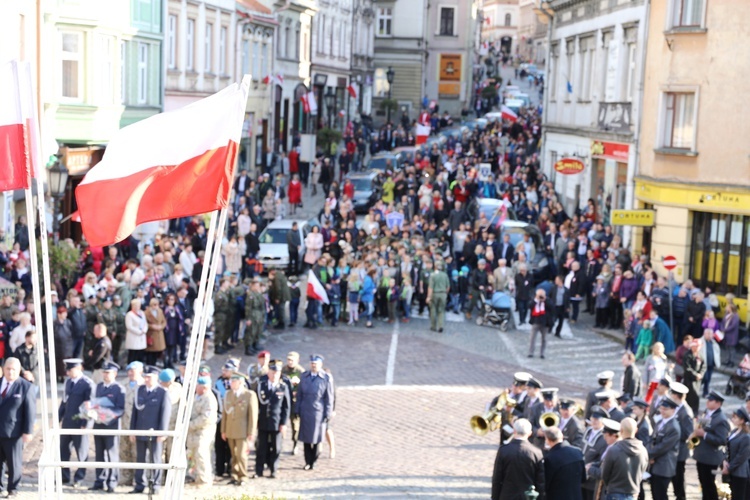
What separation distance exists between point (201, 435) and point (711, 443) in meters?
6.60

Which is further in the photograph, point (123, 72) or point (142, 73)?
point (142, 73)

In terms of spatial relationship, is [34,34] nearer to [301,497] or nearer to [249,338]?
[249,338]

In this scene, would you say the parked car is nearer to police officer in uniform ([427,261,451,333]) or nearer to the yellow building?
the yellow building

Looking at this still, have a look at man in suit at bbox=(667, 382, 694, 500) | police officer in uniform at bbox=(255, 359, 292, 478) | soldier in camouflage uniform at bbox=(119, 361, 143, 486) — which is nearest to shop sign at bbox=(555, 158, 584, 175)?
police officer in uniform at bbox=(255, 359, 292, 478)

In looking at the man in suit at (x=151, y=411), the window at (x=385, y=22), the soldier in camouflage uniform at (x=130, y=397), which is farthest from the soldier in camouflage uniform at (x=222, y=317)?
the window at (x=385, y=22)

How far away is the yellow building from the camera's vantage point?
29750 millimetres

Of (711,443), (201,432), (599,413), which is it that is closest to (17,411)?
(201,432)

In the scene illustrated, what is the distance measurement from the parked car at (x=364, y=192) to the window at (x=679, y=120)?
44.3ft

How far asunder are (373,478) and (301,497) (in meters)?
1.64

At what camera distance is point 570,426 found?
1569 centimetres

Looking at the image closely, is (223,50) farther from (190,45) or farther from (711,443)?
(711,443)

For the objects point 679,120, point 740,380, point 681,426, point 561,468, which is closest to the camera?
point 561,468

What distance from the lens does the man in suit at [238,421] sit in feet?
56.1

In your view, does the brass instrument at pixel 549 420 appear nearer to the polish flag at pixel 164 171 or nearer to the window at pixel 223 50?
the polish flag at pixel 164 171
